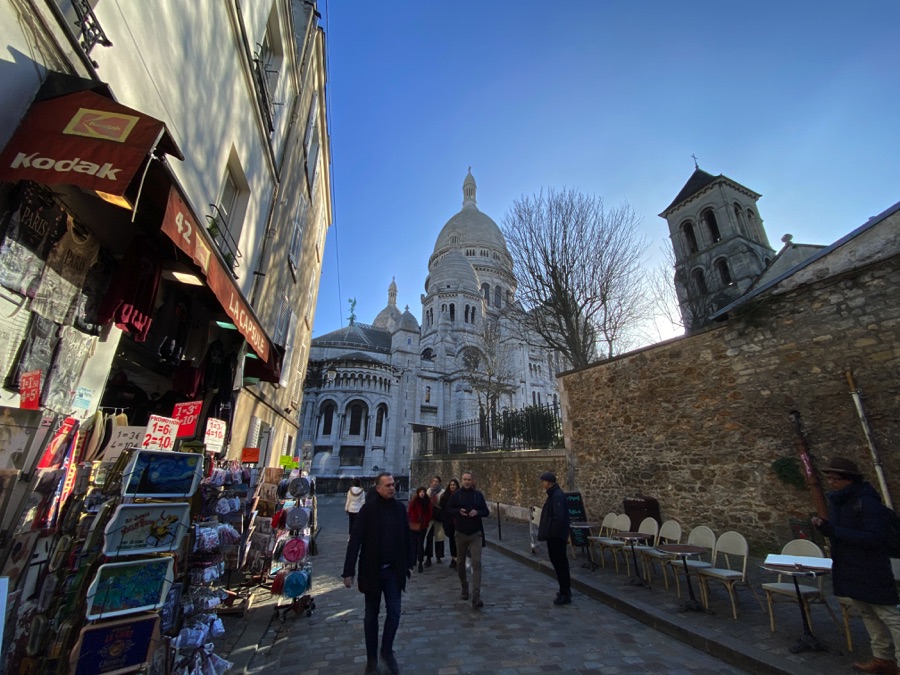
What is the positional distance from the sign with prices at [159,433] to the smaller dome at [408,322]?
128 ft

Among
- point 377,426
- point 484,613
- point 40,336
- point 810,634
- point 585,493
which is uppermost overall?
point 377,426

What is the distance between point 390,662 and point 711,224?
35.0m

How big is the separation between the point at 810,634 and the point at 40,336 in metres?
6.85

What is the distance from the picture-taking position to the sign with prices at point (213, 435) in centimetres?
436

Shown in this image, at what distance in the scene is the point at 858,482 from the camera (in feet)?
11.0

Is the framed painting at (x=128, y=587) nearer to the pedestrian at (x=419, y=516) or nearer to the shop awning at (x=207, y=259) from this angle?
the shop awning at (x=207, y=259)

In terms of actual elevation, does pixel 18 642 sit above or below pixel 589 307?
below

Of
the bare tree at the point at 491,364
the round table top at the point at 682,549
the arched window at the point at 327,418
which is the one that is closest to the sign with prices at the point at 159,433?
the round table top at the point at 682,549

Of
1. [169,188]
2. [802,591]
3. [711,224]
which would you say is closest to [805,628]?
[802,591]

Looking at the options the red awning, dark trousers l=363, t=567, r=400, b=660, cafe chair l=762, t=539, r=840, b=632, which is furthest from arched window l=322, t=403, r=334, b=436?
the red awning

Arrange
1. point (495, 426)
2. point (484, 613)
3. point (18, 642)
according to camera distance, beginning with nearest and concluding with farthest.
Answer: point (18, 642) → point (484, 613) → point (495, 426)

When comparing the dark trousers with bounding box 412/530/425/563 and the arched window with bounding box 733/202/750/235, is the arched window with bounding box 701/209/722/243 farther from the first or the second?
the dark trousers with bounding box 412/530/425/563

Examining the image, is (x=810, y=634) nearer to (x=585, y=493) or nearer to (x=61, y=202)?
(x=585, y=493)

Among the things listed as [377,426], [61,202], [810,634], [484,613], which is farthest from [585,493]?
[377,426]
